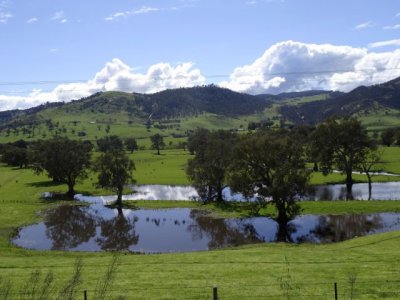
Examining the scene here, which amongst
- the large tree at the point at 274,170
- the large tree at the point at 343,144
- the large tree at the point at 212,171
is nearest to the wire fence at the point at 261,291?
the large tree at the point at 274,170

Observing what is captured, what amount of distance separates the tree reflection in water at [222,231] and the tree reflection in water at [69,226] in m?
15.9

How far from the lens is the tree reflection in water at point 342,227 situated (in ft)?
193

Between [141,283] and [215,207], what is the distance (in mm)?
53223

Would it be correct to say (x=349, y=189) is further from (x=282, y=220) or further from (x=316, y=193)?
(x=282, y=220)

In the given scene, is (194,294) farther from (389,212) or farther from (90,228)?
(389,212)

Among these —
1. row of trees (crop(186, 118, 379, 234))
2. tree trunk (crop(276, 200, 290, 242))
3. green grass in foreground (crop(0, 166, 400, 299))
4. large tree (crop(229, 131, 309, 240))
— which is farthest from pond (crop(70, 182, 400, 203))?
green grass in foreground (crop(0, 166, 400, 299))

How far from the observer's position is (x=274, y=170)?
70.1 meters

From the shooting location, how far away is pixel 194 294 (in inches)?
1056

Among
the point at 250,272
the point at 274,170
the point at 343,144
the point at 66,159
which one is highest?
the point at 343,144

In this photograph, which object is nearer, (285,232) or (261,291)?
(261,291)

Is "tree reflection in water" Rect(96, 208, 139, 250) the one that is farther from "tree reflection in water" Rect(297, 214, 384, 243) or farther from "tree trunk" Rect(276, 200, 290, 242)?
"tree reflection in water" Rect(297, 214, 384, 243)

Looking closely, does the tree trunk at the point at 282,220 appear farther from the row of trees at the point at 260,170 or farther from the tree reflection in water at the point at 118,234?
the tree reflection in water at the point at 118,234

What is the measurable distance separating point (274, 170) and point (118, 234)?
2554 cm

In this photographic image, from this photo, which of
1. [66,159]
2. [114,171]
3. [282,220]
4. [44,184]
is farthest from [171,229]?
[44,184]
